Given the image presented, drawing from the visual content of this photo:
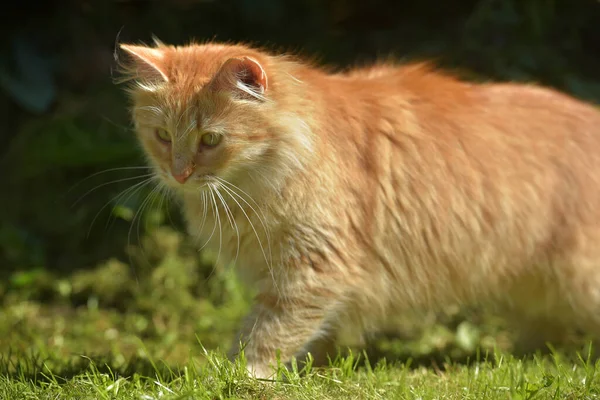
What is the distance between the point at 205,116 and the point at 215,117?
1.6 inches

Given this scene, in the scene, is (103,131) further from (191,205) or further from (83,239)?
(191,205)

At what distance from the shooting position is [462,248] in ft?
12.2

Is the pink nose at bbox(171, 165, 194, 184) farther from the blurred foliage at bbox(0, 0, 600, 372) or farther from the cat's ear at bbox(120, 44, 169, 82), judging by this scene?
the blurred foliage at bbox(0, 0, 600, 372)

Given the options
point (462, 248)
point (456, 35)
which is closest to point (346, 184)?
point (462, 248)

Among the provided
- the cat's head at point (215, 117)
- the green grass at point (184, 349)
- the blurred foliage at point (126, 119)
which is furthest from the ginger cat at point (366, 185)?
the blurred foliage at point (126, 119)

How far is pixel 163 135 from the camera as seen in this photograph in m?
3.26

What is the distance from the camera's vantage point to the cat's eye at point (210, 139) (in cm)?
314

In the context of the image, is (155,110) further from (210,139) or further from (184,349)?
(184,349)

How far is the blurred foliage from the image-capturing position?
4.95 meters

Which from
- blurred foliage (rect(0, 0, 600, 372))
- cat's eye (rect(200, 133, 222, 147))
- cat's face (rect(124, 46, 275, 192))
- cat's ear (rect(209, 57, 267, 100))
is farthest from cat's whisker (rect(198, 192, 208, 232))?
blurred foliage (rect(0, 0, 600, 372))

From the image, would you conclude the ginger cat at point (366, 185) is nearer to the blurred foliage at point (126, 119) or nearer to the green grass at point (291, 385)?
the green grass at point (291, 385)

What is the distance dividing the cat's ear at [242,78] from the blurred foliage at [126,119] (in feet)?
4.66

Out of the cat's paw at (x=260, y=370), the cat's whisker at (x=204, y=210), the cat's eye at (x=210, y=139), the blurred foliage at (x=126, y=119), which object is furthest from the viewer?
the blurred foliage at (x=126, y=119)

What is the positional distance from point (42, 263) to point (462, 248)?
304 centimetres
